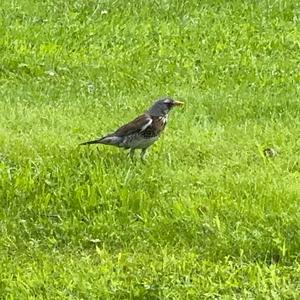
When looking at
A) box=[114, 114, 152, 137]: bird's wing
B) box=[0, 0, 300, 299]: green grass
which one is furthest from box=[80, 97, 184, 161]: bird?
box=[0, 0, 300, 299]: green grass

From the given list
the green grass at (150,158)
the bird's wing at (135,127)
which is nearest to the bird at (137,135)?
the bird's wing at (135,127)

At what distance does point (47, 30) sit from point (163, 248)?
521 centimetres

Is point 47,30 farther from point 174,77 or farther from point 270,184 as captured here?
point 270,184

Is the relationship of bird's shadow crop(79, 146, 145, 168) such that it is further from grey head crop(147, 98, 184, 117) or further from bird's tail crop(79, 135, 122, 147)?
grey head crop(147, 98, 184, 117)

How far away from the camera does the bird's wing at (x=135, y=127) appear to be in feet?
24.7

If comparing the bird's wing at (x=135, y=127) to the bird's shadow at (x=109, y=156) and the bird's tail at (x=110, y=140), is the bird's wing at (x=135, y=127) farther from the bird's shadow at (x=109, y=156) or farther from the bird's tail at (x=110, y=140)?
the bird's shadow at (x=109, y=156)

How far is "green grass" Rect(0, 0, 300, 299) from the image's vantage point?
20.2 feet

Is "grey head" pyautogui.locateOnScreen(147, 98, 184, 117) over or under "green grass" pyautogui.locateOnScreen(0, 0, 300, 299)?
over

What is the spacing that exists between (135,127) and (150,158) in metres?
0.28

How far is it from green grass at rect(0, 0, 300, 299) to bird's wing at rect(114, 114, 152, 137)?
0.21 metres

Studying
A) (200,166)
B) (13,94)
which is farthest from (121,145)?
(13,94)

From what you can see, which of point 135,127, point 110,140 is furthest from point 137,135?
point 110,140

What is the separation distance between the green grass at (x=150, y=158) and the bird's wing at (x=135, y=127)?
21 centimetres

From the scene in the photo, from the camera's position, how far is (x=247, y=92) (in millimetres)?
9531
